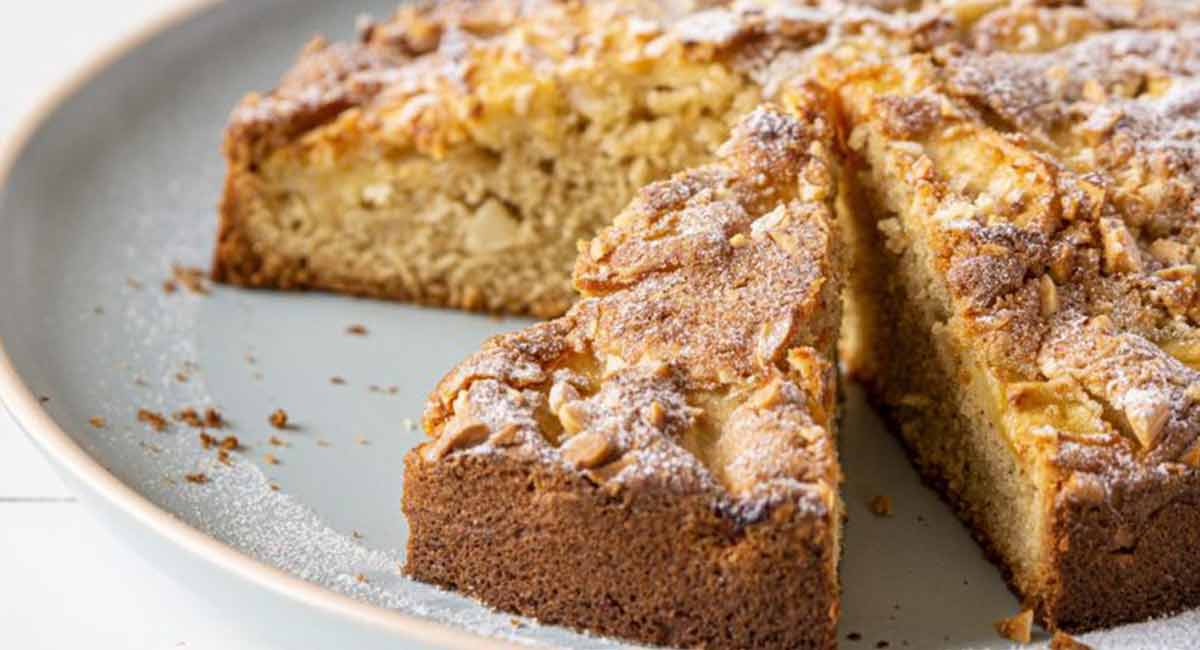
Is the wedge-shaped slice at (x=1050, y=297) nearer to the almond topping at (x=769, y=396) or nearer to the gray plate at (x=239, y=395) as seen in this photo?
the gray plate at (x=239, y=395)

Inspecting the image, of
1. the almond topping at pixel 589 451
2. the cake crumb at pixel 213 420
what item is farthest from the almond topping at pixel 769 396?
the cake crumb at pixel 213 420

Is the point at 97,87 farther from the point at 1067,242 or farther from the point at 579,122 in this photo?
the point at 1067,242

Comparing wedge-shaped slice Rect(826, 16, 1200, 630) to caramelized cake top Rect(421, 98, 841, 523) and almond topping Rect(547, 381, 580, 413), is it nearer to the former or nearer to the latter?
caramelized cake top Rect(421, 98, 841, 523)

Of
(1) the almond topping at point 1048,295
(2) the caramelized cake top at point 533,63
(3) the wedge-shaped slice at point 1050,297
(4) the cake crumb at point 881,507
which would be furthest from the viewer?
(2) the caramelized cake top at point 533,63

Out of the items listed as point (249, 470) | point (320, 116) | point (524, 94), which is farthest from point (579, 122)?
point (249, 470)

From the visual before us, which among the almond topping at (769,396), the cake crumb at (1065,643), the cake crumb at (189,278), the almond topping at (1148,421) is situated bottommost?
the cake crumb at (1065,643)

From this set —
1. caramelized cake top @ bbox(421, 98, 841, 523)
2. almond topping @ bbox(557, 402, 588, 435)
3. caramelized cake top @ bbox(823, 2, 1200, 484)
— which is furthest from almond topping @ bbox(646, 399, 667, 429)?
caramelized cake top @ bbox(823, 2, 1200, 484)
